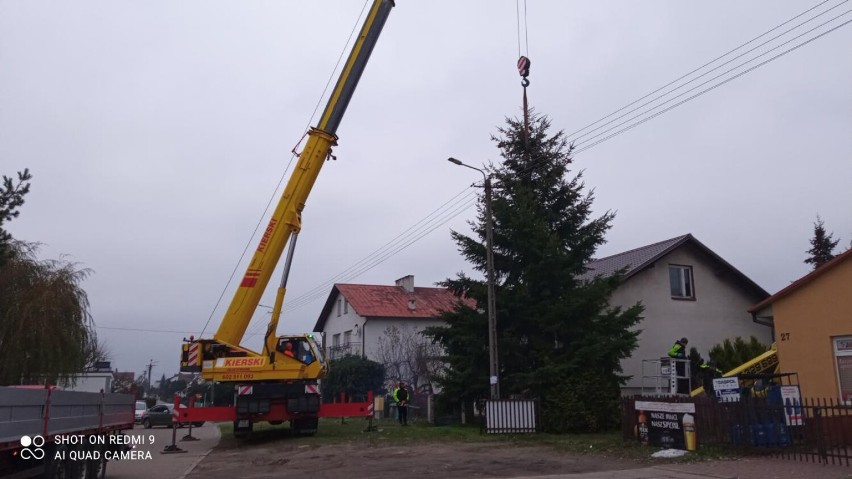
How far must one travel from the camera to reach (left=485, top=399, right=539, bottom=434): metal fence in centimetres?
2098

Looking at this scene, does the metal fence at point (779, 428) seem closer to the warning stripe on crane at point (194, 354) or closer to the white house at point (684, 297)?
the warning stripe on crane at point (194, 354)

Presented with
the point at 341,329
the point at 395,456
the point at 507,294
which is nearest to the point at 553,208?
the point at 507,294

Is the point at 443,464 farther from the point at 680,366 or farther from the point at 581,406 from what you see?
the point at 680,366

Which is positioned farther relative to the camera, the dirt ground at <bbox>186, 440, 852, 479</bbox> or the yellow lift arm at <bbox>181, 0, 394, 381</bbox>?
the yellow lift arm at <bbox>181, 0, 394, 381</bbox>

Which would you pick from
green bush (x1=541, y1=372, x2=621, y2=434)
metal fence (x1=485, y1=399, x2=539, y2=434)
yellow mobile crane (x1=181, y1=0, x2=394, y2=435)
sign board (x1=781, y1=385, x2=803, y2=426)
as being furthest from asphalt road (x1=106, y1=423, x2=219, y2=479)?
sign board (x1=781, y1=385, x2=803, y2=426)

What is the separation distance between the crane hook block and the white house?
28.6 feet

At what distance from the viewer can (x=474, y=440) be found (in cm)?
1970

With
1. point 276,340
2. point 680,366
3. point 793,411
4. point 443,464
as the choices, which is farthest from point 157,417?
point 793,411

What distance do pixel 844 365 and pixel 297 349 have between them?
14.2 metres

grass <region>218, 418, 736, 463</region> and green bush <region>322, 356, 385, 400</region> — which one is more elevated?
green bush <region>322, 356, 385, 400</region>

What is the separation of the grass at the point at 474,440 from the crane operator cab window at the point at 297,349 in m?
2.38

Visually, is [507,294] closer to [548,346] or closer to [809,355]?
[548,346]

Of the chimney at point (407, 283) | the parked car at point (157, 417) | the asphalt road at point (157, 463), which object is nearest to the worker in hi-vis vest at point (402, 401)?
the asphalt road at point (157, 463)

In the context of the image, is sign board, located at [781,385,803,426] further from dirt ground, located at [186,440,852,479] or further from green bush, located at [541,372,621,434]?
green bush, located at [541,372,621,434]
